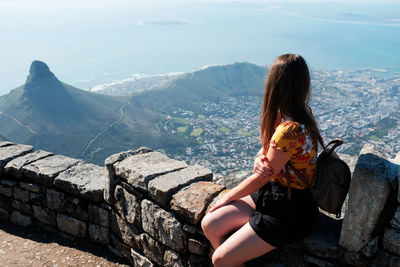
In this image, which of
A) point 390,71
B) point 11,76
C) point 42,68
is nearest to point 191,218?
point 42,68

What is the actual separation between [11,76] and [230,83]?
527 ft

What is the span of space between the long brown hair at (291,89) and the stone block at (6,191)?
4.34m

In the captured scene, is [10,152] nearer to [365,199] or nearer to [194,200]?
[194,200]

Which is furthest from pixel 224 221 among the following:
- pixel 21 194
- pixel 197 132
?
pixel 197 132

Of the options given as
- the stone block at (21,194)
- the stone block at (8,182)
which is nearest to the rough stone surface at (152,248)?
the stone block at (21,194)

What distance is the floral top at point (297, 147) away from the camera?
2.23 meters

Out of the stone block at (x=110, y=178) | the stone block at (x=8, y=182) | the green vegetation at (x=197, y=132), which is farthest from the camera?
the green vegetation at (x=197, y=132)

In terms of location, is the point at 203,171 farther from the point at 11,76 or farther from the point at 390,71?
the point at 11,76

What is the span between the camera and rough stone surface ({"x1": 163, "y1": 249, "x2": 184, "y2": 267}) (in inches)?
121

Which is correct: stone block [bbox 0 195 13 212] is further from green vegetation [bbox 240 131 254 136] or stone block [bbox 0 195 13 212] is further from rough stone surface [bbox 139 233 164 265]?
green vegetation [bbox 240 131 254 136]

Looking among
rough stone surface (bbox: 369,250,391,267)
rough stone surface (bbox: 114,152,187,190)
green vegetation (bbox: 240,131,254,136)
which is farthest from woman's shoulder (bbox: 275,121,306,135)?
green vegetation (bbox: 240,131,254,136)

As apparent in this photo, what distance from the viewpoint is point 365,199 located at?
207 centimetres

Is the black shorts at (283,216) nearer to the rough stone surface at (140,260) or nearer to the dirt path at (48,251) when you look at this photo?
the rough stone surface at (140,260)

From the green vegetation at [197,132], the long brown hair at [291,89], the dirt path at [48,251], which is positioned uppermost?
the long brown hair at [291,89]
